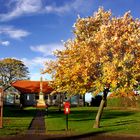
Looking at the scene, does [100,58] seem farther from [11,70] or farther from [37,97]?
[11,70]

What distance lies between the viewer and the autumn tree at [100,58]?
3425cm

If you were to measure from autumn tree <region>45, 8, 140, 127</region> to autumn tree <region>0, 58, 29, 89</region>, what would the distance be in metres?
84.3

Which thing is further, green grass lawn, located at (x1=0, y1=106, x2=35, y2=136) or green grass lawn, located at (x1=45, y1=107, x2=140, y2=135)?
green grass lawn, located at (x1=45, y1=107, x2=140, y2=135)

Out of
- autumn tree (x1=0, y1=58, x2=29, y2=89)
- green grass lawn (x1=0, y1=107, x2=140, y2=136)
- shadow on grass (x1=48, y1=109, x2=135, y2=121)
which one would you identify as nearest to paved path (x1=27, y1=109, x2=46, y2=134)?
green grass lawn (x1=0, y1=107, x2=140, y2=136)

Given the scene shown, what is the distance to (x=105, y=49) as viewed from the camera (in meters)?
35.1

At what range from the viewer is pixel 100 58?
34562 millimetres

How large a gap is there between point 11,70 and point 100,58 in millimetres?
90358

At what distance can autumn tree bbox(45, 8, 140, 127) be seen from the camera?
34250 millimetres

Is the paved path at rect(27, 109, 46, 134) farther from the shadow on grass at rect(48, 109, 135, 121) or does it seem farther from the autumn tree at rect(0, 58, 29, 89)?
the autumn tree at rect(0, 58, 29, 89)

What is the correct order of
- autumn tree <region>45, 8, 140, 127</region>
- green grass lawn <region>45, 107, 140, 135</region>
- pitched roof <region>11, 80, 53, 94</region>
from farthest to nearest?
1. pitched roof <region>11, 80, 53, 94</region>
2. autumn tree <region>45, 8, 140, 127</region>
3. green grass lawn <region>45, 107, 140, 135</region>

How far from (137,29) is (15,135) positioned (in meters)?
15.1

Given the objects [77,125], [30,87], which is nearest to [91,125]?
[77,125]

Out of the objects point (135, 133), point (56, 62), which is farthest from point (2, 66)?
point (135, 133)

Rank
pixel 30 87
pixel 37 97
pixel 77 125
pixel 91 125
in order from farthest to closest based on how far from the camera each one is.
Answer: pixel 30 87
pixel 37 97
pixel 91 125
pixel 77 125
